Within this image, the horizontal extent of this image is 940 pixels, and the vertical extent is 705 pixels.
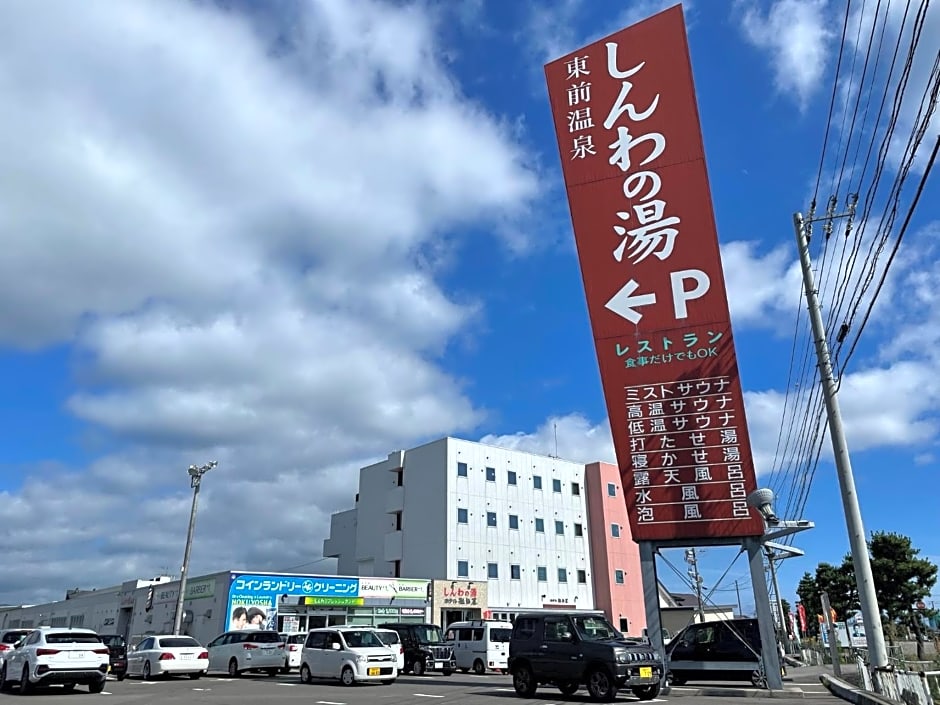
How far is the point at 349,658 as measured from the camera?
20.8 metres

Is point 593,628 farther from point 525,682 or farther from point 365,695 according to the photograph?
point 365,695

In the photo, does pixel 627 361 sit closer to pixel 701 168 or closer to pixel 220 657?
pixel 701 168

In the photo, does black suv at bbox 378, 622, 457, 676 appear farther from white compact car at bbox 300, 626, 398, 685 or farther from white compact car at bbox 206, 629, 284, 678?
white compact car at bbox 300, 626, 398, 685

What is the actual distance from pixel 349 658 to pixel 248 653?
6701 millimetres

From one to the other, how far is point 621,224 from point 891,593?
30.7 metres

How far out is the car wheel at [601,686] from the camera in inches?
597

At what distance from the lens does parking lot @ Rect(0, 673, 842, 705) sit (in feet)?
50.8

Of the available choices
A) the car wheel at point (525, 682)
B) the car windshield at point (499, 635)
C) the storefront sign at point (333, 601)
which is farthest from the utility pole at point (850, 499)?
the storefront sign at point (333, 601)

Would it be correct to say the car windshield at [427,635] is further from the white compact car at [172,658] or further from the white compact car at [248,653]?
the white compact car at [172,658]

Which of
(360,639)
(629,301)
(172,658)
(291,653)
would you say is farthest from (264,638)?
(629,301)

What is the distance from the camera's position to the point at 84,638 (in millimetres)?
18188

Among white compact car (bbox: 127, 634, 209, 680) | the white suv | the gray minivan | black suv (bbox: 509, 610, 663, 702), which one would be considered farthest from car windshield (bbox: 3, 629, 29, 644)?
the gray minivan

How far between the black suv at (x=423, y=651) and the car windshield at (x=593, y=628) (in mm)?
12576

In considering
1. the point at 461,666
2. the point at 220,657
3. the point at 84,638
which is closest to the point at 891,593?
the point at 461,666
